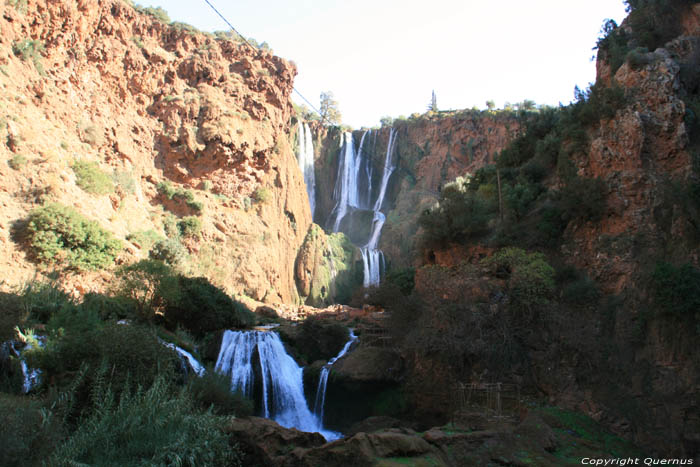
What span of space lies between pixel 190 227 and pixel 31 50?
41.7 feet

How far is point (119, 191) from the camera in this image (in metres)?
26.8

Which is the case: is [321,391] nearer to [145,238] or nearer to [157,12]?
[145,238]

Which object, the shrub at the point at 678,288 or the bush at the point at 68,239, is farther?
the bush at the point at 68,239

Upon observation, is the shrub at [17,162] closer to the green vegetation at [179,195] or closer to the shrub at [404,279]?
the green vegetation at [179,195]

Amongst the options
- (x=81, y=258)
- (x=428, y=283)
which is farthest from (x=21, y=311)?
(x=428, y=283)

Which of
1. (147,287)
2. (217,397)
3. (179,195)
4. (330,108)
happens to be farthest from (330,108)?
(217,397)

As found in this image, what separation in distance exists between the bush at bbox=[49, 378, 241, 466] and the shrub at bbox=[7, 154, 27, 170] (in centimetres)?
1811

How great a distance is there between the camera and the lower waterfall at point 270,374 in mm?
17156

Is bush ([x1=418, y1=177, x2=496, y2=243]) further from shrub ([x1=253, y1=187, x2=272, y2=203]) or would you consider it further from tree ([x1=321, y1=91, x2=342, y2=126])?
tree ([x1=321, y1=91, x2=342, y2=126])

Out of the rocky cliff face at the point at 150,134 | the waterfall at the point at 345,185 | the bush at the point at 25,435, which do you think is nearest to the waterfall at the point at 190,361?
the bush at the point at 25,435

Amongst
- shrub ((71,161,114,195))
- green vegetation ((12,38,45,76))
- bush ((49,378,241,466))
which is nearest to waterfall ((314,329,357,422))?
bush ((49,378,241,466))

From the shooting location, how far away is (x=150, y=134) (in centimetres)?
3123

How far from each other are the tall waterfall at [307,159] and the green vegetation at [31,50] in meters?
26.5

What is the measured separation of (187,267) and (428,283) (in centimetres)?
1616
